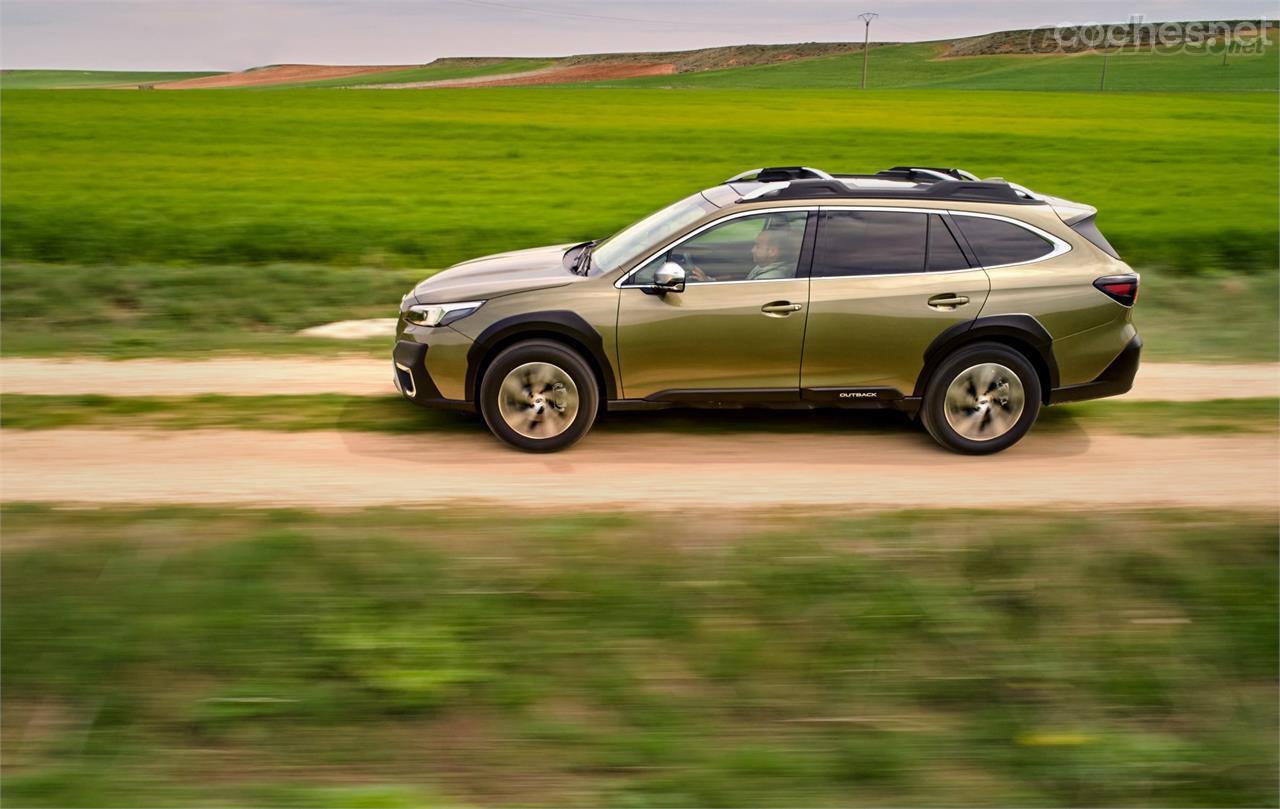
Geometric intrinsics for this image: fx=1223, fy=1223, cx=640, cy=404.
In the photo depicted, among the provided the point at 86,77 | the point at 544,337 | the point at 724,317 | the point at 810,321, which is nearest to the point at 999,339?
the point at 810,321

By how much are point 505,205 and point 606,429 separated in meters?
13.0

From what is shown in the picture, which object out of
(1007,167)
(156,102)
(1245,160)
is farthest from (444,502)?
(156,102)

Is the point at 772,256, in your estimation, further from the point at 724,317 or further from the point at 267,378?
the point at 267,378

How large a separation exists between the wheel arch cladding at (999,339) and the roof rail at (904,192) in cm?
87

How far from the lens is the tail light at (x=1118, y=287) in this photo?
7.98m

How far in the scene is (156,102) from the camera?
43719mm

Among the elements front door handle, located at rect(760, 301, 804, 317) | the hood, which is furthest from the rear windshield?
the hood

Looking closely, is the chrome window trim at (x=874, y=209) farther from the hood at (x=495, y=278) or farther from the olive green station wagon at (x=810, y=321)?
the hood at (x=495, y=278)

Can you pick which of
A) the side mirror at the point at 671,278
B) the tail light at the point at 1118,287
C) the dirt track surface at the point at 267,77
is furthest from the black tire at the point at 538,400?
the dirt track surface at the point at 267,77

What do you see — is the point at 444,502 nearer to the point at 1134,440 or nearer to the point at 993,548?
the point at 993,548

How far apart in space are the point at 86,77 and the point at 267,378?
88.7m

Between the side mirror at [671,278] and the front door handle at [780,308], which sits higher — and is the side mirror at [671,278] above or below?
above

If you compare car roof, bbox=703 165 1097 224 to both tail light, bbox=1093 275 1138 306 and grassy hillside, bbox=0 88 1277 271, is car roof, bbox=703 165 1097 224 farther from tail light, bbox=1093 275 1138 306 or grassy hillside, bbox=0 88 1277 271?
grassy hillside, bbox=0 88 1277 271

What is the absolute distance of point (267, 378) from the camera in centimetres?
1004
